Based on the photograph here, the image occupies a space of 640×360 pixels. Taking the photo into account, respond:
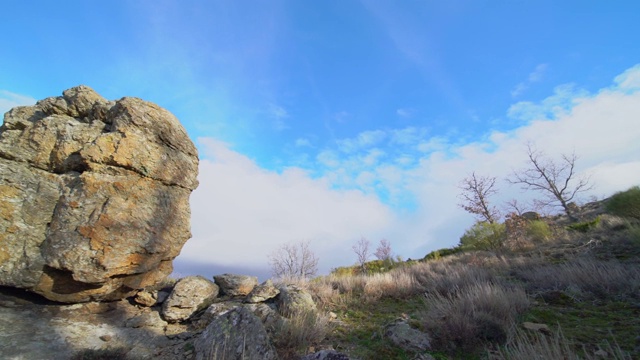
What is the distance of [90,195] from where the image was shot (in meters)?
5.55

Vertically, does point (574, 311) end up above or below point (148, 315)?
below

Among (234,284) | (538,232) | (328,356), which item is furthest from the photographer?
(538,232)

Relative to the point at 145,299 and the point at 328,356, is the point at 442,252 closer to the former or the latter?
the point at 328,356

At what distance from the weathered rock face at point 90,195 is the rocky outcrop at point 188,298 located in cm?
66

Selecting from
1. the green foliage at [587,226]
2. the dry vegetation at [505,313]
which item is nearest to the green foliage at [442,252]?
the green foliage at [587,226]

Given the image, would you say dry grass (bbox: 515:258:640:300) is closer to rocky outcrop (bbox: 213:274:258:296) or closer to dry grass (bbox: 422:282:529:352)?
dry grass (bbox: 422:282:529:352)

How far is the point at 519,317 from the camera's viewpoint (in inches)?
195

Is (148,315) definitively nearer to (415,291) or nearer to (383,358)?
(383,358)

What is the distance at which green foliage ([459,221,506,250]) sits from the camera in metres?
16.8

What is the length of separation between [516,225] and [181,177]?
18.3 meters

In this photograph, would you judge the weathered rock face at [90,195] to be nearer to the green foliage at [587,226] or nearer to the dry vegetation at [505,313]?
the dry vegetation at [505,313]

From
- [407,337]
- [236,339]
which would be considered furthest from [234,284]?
[407,337]

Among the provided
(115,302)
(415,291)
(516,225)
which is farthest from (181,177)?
(516,225)

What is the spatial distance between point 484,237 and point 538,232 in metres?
2.85
